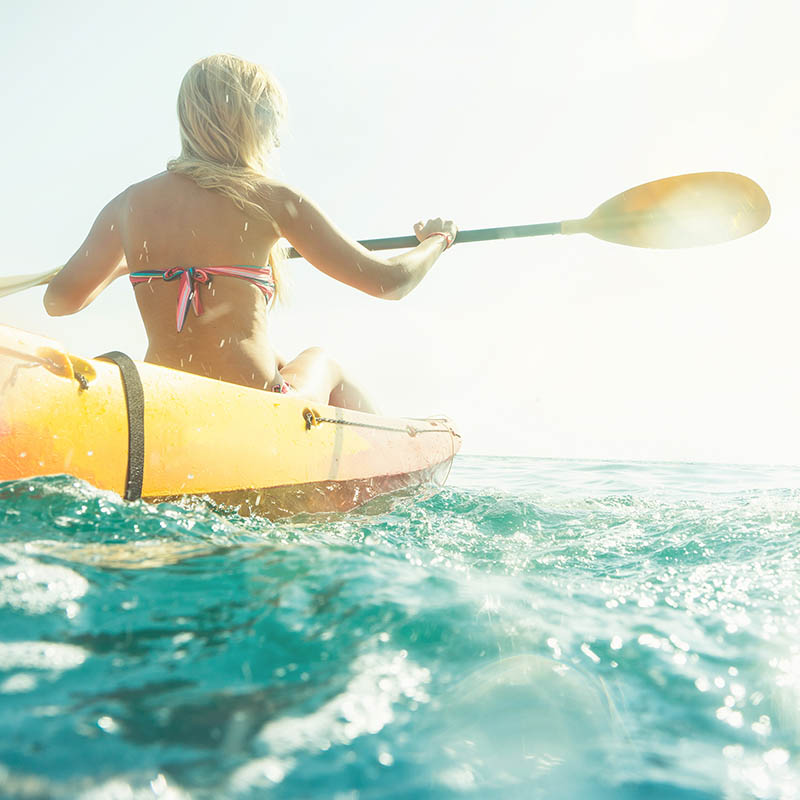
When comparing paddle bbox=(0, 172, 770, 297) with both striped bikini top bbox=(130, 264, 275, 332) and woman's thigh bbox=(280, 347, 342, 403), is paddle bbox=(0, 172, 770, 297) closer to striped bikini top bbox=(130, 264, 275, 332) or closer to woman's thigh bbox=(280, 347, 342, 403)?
woman's thigh bbox=(280, 347, 342, 403)

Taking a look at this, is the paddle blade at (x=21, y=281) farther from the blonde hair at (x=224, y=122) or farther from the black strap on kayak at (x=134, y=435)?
the black strap on kayak at (x=134, y=435)

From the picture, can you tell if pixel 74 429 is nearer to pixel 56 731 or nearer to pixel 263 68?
pixel 56 731

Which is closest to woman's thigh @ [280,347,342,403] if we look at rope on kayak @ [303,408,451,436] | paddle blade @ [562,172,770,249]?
rope on kayak @ [303,408,451,436]

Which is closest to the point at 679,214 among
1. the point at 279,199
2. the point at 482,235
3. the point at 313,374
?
the point at 482,235

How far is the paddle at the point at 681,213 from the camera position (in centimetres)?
433

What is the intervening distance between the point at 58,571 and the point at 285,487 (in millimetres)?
1215

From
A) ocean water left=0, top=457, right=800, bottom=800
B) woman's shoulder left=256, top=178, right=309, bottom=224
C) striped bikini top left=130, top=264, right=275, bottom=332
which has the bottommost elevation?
ocean water left=0, top=457, right=800, bottom=800

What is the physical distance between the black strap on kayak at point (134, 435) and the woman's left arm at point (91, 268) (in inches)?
36.0

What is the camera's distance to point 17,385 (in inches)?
64.2

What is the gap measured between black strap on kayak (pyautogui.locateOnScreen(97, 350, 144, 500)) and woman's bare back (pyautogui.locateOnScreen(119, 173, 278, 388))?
0.58 m

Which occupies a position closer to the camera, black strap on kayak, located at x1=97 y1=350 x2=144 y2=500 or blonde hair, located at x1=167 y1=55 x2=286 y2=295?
black strap on kayak, located at x1=97 y1=350 x2=144 y2=500

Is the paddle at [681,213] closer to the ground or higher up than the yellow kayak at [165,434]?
higher up

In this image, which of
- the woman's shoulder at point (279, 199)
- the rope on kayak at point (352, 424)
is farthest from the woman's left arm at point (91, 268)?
the rope on kayak at point (352, 424)

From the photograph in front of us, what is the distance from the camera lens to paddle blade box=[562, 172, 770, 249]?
436 cm
